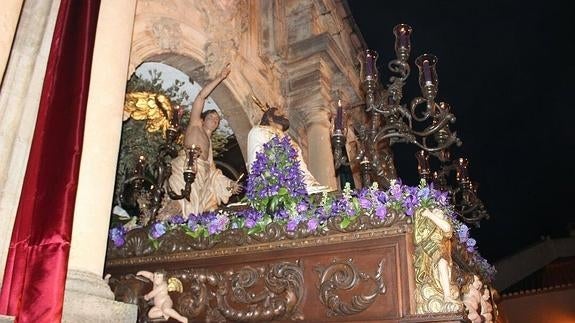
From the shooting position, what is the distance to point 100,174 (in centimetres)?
464

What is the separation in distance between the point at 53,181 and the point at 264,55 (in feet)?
24.2

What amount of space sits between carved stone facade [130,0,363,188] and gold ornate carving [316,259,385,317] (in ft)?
13.5

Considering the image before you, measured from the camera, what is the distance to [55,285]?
12.6ft

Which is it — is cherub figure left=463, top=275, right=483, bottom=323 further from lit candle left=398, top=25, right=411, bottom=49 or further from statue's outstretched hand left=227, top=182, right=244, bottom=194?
statue's outstretched hand left=227, top=182, right=244, bottom=194

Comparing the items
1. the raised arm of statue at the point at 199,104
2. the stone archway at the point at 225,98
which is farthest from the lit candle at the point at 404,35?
the stone archway at the point at 225,98

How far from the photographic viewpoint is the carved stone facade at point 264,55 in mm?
8234

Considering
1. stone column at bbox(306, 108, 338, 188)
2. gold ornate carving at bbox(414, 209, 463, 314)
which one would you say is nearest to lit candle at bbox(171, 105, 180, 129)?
gold ornate carving at bbox(414, 209, 463, 314)

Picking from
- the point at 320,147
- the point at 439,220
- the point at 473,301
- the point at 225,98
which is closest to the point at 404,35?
the point at 439,220

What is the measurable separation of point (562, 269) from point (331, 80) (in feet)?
37.9

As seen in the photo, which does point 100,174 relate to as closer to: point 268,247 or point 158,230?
point 158,230

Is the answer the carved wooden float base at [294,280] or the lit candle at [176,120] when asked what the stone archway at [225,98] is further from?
the carved wooden float base at [294,280]

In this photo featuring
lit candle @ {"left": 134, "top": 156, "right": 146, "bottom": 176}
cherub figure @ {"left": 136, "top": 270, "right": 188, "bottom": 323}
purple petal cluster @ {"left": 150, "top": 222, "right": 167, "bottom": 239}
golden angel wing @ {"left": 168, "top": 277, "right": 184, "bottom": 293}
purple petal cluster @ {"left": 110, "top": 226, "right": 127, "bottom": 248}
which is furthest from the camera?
lit candle @ {"left": 134, "top": 156, "right": 146, "bottom": 176}

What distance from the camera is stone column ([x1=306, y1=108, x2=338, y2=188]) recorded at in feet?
34.8

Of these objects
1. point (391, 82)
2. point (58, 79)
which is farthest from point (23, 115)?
point (391, 82)
